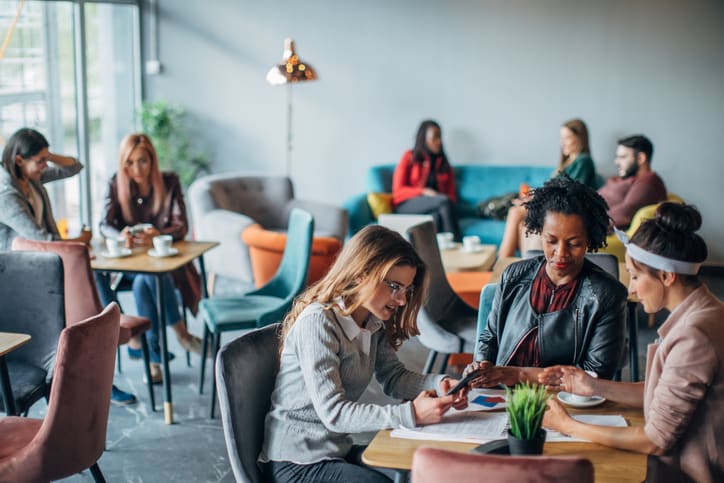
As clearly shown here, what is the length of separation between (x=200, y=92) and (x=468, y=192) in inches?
104

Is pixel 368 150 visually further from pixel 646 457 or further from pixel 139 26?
pixel 646 457

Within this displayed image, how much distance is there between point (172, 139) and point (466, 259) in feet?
12.6

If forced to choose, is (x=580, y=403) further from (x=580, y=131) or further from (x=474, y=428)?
(x=580, y=131)

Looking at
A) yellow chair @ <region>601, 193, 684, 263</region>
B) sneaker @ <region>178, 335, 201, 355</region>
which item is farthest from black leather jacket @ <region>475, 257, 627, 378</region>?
yellow chair @ <region>601, 193, 684, 263</region>

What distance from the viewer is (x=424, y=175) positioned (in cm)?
730

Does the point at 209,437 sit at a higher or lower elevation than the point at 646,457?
lower

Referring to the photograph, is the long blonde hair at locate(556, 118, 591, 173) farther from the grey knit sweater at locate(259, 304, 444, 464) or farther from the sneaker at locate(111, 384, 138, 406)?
the grey knit sweater at locate(259, 304, 444, 464)

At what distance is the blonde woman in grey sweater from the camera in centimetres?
227

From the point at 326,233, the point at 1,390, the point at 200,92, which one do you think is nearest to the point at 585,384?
the point at 1,390

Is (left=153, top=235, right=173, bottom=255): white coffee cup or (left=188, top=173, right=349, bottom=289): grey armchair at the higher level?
(left=153, top=235, right=173, bottom=255): white coffee cup

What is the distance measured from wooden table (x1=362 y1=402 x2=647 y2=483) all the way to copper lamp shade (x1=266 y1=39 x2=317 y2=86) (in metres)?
4.17

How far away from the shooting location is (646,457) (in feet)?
6.73

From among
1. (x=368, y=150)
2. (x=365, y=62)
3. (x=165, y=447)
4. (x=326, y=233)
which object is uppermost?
(x=365, y=62)

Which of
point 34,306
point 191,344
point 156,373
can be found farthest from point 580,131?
point 34,306
